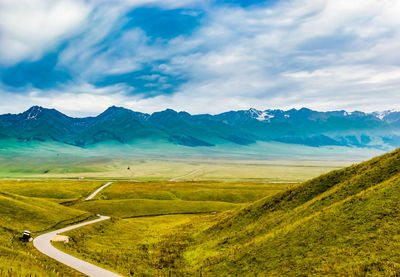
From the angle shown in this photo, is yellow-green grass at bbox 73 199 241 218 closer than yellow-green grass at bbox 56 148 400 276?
No

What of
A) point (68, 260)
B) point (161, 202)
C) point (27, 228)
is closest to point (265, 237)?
point (68, 260)

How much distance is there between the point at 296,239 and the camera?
35.3m

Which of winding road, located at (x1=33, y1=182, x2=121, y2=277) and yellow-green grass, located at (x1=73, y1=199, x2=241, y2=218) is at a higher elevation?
winding road, located at (x1=33, y1=182, x2=121, y2=277)

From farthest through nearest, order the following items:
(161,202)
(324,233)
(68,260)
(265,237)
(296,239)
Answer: (161,202) < (265,237) < (68,260) < (296,239) < (324,233)

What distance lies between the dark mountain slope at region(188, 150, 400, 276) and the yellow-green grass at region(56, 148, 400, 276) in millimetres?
86

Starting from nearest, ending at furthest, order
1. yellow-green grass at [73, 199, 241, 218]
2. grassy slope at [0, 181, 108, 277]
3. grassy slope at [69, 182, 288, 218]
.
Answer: grassy slope at [0, 181, 108, 277], yellow-green grass at [73, 199, 241, 218], grassy slope at [69, 182, 288, 218]

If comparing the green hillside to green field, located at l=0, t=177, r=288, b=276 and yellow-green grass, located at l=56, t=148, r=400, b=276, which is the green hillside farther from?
yellow-green grass, located at l=56, t=148, r=400, b=276

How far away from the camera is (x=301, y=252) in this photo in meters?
32.3

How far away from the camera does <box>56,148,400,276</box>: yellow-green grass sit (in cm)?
2823

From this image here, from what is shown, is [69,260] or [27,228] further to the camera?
[27,228]

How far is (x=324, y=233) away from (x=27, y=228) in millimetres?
53603

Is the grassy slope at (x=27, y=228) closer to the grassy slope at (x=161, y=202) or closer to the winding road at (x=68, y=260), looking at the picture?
the winding road at (x=68, y=260)

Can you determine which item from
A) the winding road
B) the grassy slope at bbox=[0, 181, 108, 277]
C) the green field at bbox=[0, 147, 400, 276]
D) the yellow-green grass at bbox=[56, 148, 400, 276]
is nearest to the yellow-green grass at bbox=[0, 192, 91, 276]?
the grassy slope at bbox=[0, 181, 108, 277]

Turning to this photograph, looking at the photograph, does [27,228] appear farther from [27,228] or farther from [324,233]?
[324,233]
